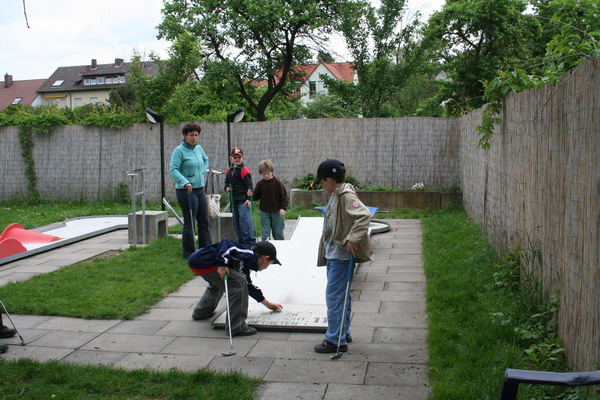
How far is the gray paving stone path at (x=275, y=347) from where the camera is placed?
4.29m

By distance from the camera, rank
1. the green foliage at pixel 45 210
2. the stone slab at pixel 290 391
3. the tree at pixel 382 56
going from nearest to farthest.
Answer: the stone slab at pixel 290 391 < the green foliage at pixel 45 210 < the tree at pixel 382 56

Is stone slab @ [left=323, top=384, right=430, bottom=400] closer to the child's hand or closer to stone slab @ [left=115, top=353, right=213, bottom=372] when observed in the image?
the child's hand

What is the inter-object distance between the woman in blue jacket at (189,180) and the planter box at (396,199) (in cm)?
572

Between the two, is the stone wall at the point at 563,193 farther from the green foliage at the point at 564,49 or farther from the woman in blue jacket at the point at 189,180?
the woman in blue jacket at the point at 189,180

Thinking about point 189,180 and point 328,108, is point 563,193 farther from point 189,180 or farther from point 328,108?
point 328,108

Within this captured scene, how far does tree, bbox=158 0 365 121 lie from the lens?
86.6 feet

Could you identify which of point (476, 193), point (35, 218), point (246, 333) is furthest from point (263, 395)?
point (35, 218)

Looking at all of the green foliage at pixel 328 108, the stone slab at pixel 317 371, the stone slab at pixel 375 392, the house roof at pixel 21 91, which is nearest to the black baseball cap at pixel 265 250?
the stone slab at pixel 317 371

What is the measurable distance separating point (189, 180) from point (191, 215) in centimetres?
49

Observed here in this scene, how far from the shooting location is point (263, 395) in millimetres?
4129

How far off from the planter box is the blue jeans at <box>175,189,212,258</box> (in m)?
5.62

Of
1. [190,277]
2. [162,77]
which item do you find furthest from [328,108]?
[190,277]

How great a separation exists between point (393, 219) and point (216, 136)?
542cm

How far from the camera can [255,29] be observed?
2706cm
